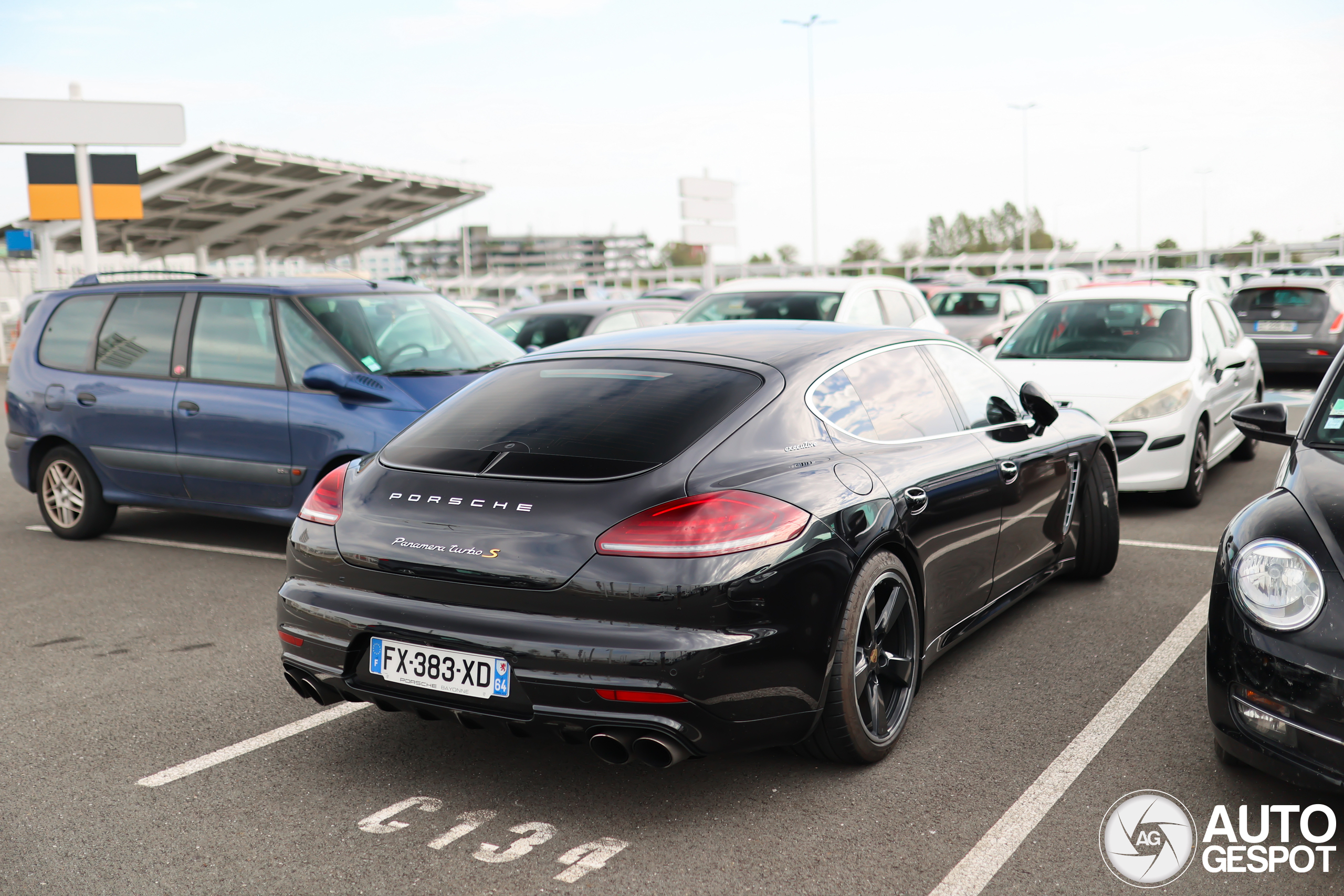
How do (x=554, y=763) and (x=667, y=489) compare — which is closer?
(x=667, y=489)

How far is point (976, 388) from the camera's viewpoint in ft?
15.9

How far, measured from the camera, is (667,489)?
127 inches

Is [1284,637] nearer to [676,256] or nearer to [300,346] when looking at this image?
[300,346]

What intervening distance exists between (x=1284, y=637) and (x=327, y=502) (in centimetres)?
285

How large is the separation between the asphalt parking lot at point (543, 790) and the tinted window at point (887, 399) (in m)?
1.03

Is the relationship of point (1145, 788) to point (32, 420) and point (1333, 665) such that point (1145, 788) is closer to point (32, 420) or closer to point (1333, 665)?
point (1333, 665)

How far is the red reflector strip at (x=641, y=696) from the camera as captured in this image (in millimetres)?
3039

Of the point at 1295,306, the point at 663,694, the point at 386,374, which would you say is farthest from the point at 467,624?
the point at 1295,306

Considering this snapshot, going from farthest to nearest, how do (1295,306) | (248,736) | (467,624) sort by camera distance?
(1295,306) → (248,736) → (467,624)

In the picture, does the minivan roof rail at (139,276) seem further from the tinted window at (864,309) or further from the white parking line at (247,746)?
the tinted window at (864,309)

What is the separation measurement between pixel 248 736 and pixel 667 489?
1.91 metres

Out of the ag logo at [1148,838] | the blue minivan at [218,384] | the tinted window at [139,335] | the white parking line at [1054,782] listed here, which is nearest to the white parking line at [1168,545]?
the white parking line at [1054,782]

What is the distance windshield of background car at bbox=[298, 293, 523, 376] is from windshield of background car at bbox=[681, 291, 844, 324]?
3.16 m

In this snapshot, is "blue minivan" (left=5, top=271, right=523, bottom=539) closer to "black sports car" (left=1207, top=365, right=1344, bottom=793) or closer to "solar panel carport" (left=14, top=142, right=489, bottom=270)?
"black sports car" (left=1207, top=365, right=1344, bottom=793)
